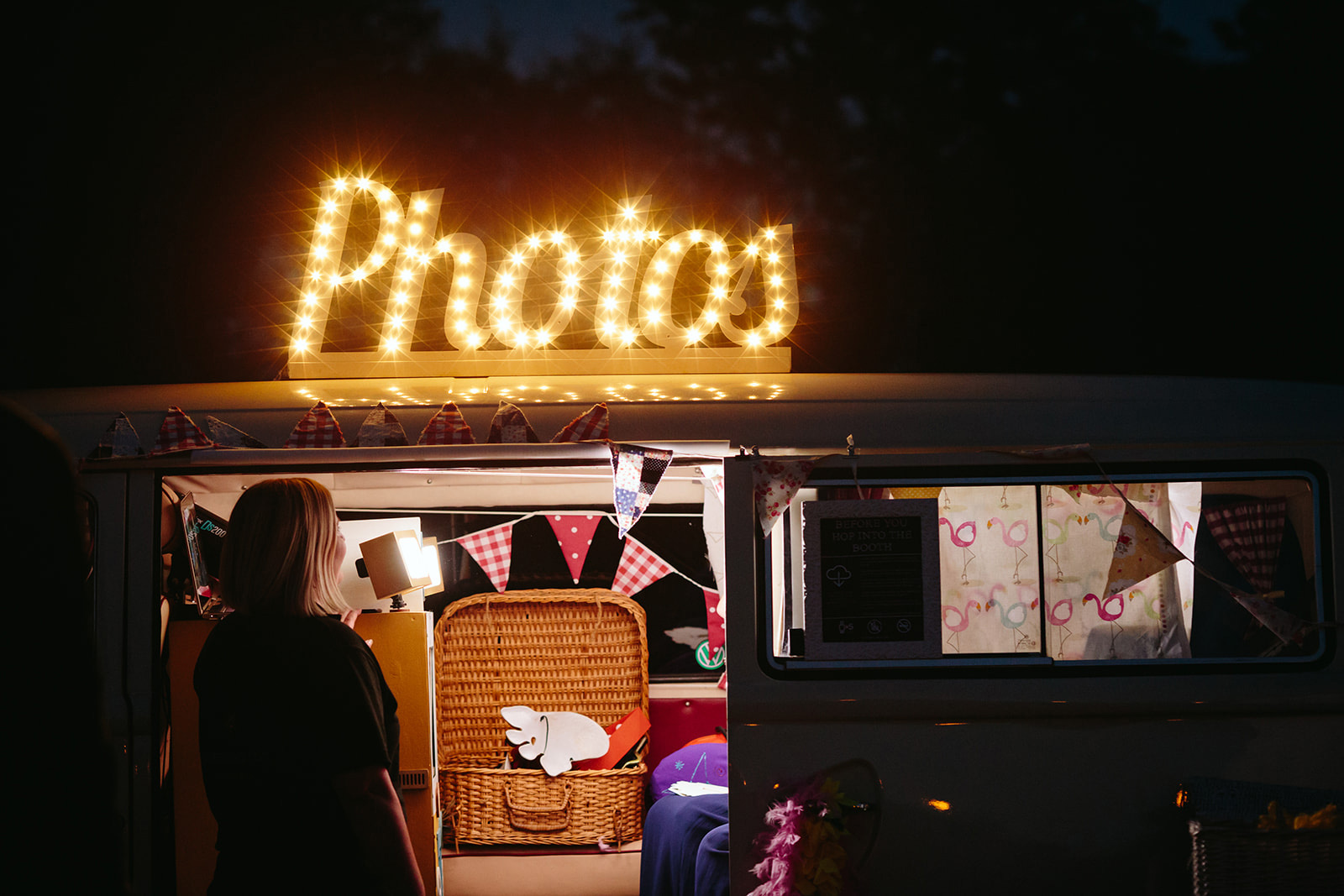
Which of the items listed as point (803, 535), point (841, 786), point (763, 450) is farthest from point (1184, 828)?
point (763, 450)

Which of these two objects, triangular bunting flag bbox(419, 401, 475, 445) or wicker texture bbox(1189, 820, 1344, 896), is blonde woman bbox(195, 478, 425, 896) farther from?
wicker texture bbox(1189, 820, 1344, 896)

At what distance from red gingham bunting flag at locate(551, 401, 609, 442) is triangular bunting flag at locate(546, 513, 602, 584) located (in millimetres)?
2035

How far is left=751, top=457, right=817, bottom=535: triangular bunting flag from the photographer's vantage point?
9.95 ft

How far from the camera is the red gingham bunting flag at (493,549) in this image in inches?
201

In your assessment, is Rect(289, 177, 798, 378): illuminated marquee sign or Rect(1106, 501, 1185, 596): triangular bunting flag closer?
Rect(1106, 501, 1185, 596): triangular bunting flag

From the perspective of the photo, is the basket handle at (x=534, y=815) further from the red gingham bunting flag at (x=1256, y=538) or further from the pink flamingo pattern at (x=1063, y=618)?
the red gingham bunting flag at (x=1256, y=538)

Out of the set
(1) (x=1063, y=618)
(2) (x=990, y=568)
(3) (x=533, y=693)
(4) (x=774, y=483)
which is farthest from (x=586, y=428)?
(3) (x=533, y=693)

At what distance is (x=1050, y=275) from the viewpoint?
28.2ft

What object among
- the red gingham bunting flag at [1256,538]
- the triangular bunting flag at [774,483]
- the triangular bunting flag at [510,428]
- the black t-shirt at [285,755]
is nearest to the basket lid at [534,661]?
the triangular bunting flag at [510,428]

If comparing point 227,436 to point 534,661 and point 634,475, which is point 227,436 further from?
point 534,661

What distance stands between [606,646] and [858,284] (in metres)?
4.89

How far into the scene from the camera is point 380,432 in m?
3.16

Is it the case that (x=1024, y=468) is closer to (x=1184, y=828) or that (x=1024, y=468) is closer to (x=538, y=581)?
(x=1184, y=828)

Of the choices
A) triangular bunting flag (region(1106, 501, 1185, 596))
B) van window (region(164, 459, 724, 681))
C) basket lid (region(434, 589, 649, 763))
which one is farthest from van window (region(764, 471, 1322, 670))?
basket lid (region(434, 589, 649, 763))
